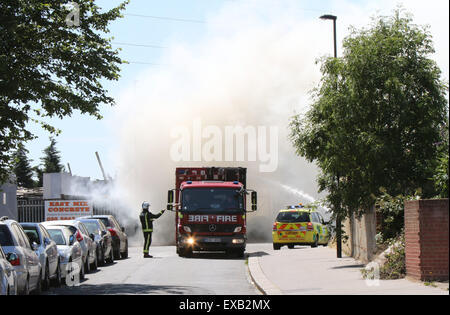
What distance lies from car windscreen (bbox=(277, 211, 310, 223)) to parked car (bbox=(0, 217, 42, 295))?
62.9ft

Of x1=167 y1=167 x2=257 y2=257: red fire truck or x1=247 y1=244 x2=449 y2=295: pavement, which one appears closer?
x1=247 y1=244 x2=449 y2=295: pavement

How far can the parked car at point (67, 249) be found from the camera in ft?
64.6

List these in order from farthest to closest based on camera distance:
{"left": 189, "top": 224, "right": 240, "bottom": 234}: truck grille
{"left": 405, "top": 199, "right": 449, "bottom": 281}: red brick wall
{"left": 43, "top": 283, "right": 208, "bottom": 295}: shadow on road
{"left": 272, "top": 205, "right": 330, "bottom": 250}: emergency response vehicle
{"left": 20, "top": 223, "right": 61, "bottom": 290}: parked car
Result: {"left": 272, "top": 205, "right": 330, "bottom": 250}: emergency response vehicle → {"left": 189, "top": 224, "right": 240, "bottom": 234}: truck grille → {"left": 20, "top": 223, "right": 61, "bottom": 290}: parked car → {"left": 43, "top": 283, "right": 208, "bottom": 295}: shadow on road → {"left": 405, "top": 199, "right": 449, "bottom": 281}: red brick wall

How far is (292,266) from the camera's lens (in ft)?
72.8

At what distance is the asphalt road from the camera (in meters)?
16.6

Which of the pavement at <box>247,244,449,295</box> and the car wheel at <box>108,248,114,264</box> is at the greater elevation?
the pavement at <box>247,244,449,295</box>

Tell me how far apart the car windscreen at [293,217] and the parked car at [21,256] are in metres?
19.2

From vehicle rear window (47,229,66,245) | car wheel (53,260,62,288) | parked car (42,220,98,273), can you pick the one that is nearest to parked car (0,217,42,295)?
car wheel (53,260,62,288)

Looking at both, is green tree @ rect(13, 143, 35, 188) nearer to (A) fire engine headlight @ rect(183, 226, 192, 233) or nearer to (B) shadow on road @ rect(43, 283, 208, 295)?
(A) fire engine headlight @ rect(183, 226, 192, 233)

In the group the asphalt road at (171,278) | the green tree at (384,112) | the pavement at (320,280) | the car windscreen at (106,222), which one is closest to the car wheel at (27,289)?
the asphalt road at (171,278)

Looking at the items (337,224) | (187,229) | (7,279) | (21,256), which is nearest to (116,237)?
(187,229)

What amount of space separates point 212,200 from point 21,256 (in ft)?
46.7

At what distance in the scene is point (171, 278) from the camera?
19.8m
